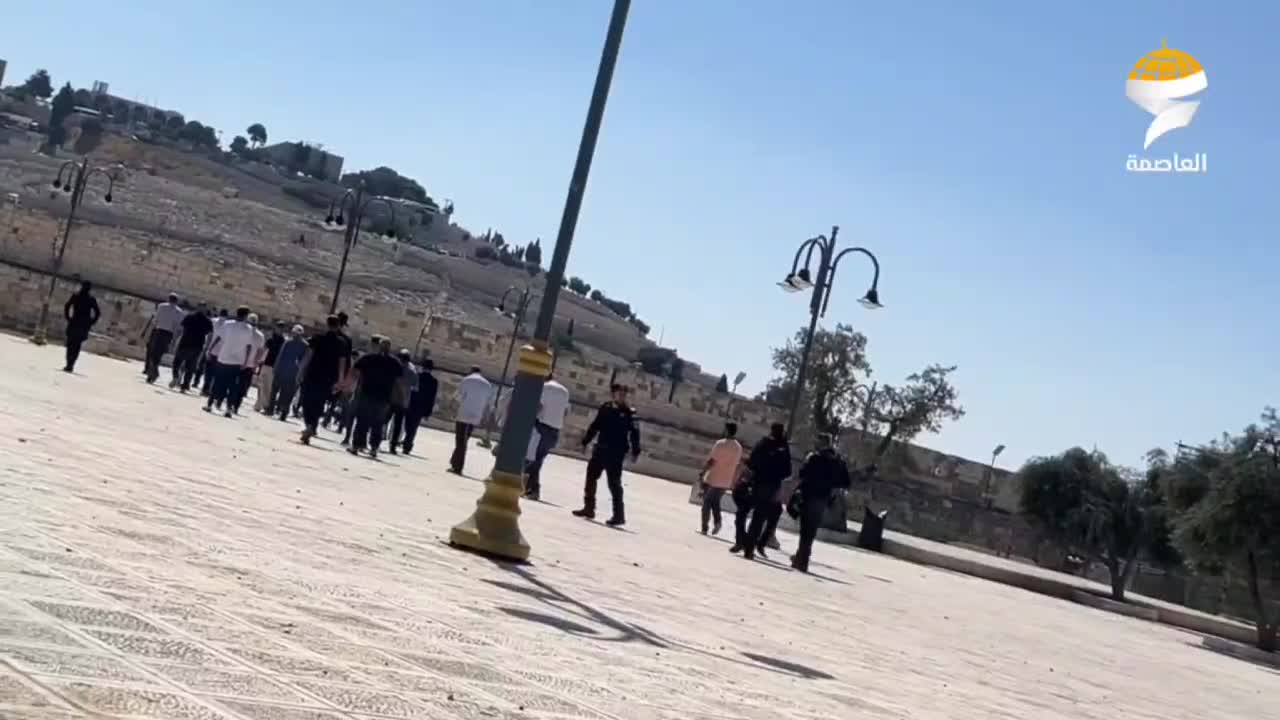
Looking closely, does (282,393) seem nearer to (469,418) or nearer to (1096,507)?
(469,418)

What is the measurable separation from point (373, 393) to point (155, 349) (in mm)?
9373

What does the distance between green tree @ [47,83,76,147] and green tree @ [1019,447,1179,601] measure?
96.9 metres

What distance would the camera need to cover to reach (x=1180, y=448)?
35.2 meters

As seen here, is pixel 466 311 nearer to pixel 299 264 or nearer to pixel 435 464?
pixel 299 264

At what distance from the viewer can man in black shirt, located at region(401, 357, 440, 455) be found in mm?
23375

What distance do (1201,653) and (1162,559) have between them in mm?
23587

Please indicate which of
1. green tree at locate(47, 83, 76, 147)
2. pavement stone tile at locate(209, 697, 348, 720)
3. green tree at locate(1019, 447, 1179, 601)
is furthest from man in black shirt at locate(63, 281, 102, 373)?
green tree at locate(47, 83, 76, 147)

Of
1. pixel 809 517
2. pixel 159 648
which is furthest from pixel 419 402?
pixel 159 648

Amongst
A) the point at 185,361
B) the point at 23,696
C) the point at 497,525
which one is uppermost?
the point at 185,361

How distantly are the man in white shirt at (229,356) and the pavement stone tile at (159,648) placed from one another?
692 inches

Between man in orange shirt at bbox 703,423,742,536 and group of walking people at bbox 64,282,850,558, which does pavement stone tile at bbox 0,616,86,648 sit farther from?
man in orange shirt at bbox 703,423,742,536

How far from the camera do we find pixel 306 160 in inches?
6329

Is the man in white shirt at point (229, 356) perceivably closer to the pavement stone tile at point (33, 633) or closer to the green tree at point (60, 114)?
the pavement stone tile at point (33, 633)

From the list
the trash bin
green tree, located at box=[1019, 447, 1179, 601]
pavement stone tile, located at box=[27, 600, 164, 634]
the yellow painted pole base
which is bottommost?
pavement stone tile, located at box=[27, 600, 164, 634]
